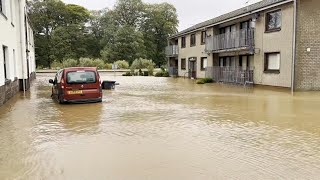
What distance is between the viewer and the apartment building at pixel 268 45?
19.9 metres

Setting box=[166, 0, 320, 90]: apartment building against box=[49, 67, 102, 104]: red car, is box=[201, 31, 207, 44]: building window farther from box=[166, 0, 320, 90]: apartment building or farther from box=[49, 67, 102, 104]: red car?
box=[49, 67, 102, 104]: red car

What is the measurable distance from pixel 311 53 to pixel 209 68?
1184cm

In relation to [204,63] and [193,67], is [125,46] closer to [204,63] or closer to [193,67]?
[193,67]

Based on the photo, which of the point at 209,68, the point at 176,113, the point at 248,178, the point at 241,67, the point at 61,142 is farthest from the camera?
the point at 209,68

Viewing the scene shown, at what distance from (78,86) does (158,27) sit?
59.8 meters

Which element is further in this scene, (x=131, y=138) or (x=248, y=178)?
(x=131, y=138)

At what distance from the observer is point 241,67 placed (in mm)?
26547

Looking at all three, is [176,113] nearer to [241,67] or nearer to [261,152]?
[261,152]

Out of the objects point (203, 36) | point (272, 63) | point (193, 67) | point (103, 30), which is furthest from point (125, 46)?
point (272, 63)

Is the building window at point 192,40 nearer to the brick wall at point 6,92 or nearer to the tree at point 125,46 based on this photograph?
the brick wall at point 6,92

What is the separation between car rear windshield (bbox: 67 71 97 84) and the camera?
14.1 m

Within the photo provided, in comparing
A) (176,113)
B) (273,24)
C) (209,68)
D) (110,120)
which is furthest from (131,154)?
(209,68)

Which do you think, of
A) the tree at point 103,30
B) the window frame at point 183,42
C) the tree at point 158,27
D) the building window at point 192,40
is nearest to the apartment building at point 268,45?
the building window at point 192,40

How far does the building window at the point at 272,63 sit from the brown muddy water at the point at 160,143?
31.3ft
